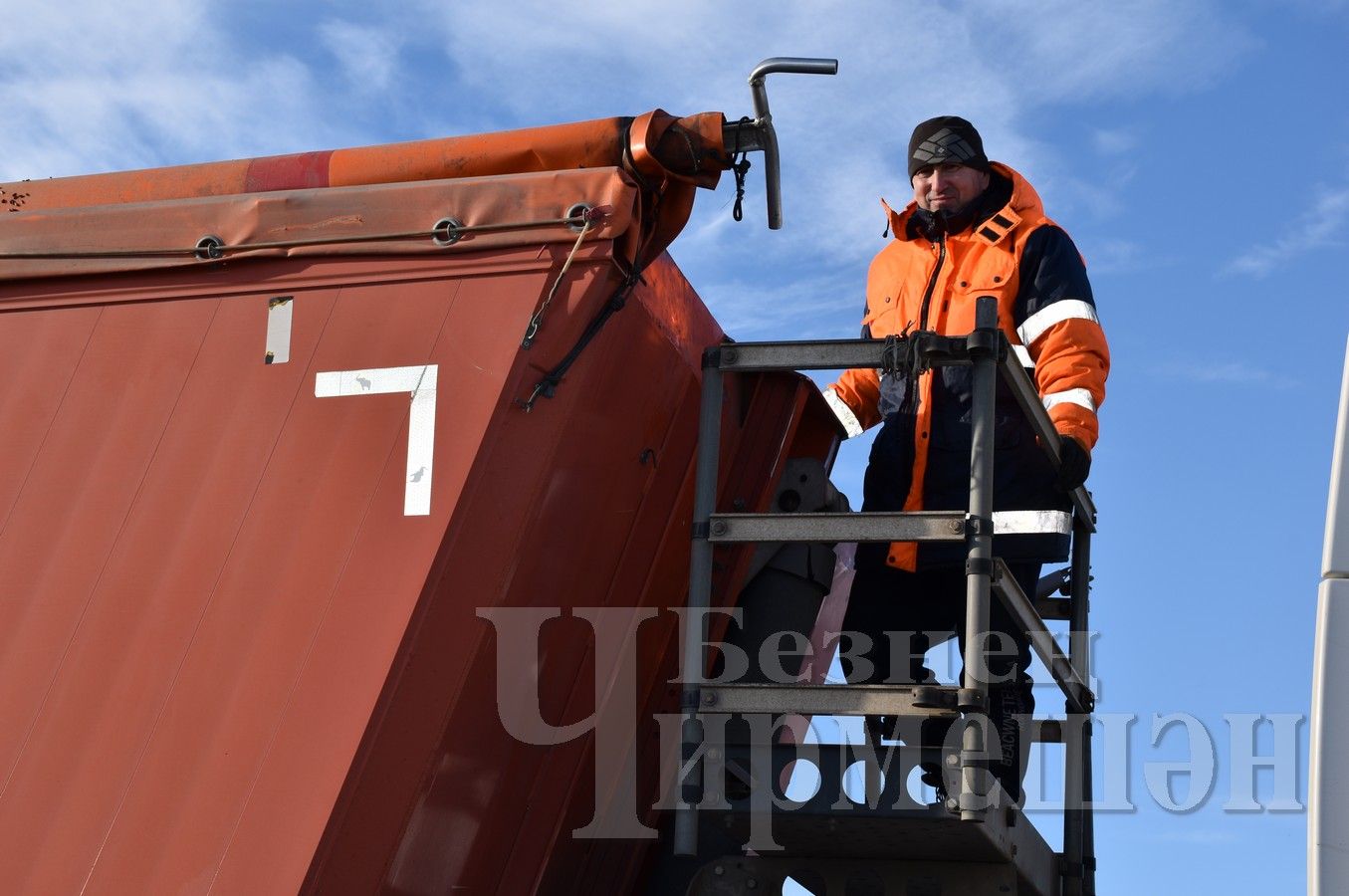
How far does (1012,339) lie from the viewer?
4.59 m

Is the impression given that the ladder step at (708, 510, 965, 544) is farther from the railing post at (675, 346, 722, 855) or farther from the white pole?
the white pole

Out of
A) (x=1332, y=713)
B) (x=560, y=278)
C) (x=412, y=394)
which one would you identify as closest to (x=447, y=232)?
(x=560, y=278)

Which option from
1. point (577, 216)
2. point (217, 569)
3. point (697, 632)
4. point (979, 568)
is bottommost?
point (217, 569)

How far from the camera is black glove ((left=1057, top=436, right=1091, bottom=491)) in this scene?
4.23 meters

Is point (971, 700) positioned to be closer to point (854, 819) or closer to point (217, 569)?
point (854, 819)

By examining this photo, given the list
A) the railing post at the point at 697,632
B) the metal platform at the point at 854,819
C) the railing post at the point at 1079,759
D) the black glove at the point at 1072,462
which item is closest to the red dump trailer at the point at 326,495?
the railing post at the point at 697,632

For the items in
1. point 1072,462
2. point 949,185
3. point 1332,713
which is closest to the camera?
point 1332,713

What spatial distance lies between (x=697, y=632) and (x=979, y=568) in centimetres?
61

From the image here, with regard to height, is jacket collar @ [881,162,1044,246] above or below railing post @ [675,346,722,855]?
above

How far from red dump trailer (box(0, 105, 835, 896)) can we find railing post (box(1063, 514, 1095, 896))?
52.0 inches

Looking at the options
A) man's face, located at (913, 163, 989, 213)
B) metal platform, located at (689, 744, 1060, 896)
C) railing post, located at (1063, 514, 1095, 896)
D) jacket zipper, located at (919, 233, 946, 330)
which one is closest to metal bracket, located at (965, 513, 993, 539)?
metal platform, located at (689, 744, 1060, 896)

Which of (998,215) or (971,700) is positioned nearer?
(971,700)

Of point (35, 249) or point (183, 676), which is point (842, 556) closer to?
point (183, 676)

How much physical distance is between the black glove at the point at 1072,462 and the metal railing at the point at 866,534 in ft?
0.43
